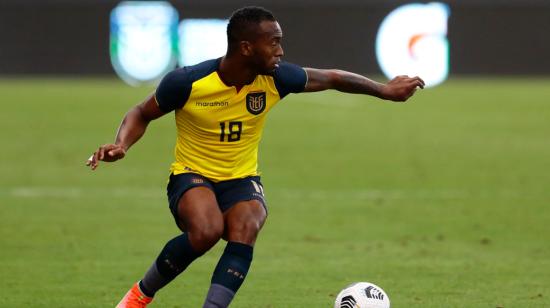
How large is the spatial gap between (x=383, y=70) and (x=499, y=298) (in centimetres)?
2818

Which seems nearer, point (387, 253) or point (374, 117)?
point (387, 253)

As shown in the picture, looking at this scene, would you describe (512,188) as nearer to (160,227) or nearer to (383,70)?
(160,227)

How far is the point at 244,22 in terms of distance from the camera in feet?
24.5

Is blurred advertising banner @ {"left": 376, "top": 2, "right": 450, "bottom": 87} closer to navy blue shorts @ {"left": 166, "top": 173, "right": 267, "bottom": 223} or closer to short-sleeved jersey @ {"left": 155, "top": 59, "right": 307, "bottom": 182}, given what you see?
short-sleeved jersey @ {"left": 155, "top": 59, "right": 307, "bottom": 182}

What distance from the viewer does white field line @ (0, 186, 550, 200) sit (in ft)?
48.7

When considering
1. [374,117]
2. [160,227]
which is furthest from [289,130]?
[160,227]

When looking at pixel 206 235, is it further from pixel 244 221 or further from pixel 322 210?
pixel 322 210

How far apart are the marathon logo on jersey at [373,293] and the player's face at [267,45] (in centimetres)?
156

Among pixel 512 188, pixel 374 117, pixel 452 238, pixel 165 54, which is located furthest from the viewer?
pixel 165 54

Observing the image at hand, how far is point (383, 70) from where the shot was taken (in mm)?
36531

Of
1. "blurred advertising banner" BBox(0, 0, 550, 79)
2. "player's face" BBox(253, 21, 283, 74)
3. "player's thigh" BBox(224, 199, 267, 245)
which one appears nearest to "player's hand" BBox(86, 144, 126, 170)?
"player's thigh" BBox(224, 199, 267, 245)

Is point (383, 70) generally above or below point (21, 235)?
above

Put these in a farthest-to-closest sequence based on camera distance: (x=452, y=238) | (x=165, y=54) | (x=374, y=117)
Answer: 1. (x=165, y=54)
2. (x=374, y=117)
3. (x=452, y=238)

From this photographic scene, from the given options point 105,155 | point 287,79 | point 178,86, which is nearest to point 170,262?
point 105,155
